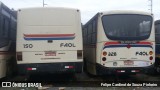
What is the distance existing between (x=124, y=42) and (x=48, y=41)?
328cm

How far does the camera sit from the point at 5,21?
56.7 ft

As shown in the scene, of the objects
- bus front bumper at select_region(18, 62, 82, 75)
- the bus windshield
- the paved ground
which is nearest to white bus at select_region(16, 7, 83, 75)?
bus front bumper at select_region(18, 62, 82, 75)

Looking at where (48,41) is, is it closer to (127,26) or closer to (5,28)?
(5,28)

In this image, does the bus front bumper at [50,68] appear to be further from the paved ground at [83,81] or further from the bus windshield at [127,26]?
the bus windshield at [127,26]

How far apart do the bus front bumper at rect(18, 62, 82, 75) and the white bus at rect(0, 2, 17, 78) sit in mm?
932

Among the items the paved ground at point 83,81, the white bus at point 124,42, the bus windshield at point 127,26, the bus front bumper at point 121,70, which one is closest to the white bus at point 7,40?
the paved ground at point 83,81

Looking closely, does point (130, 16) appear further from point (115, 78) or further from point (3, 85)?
point (3, 85)

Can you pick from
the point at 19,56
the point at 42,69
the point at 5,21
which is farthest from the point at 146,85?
the point at 5,21

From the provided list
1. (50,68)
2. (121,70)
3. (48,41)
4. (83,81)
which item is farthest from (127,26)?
(50,68)

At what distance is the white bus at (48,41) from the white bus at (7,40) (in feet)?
2.29

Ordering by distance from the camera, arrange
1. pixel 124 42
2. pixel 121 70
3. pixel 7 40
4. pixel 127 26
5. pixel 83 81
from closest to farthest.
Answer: pixel 121 70 < pixel 124 42 < pixel 127 26 < pixel 7 40 < pixel 83 81

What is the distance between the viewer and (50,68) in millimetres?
16422

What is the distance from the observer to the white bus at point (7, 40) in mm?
16391

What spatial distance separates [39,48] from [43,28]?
0.86m
